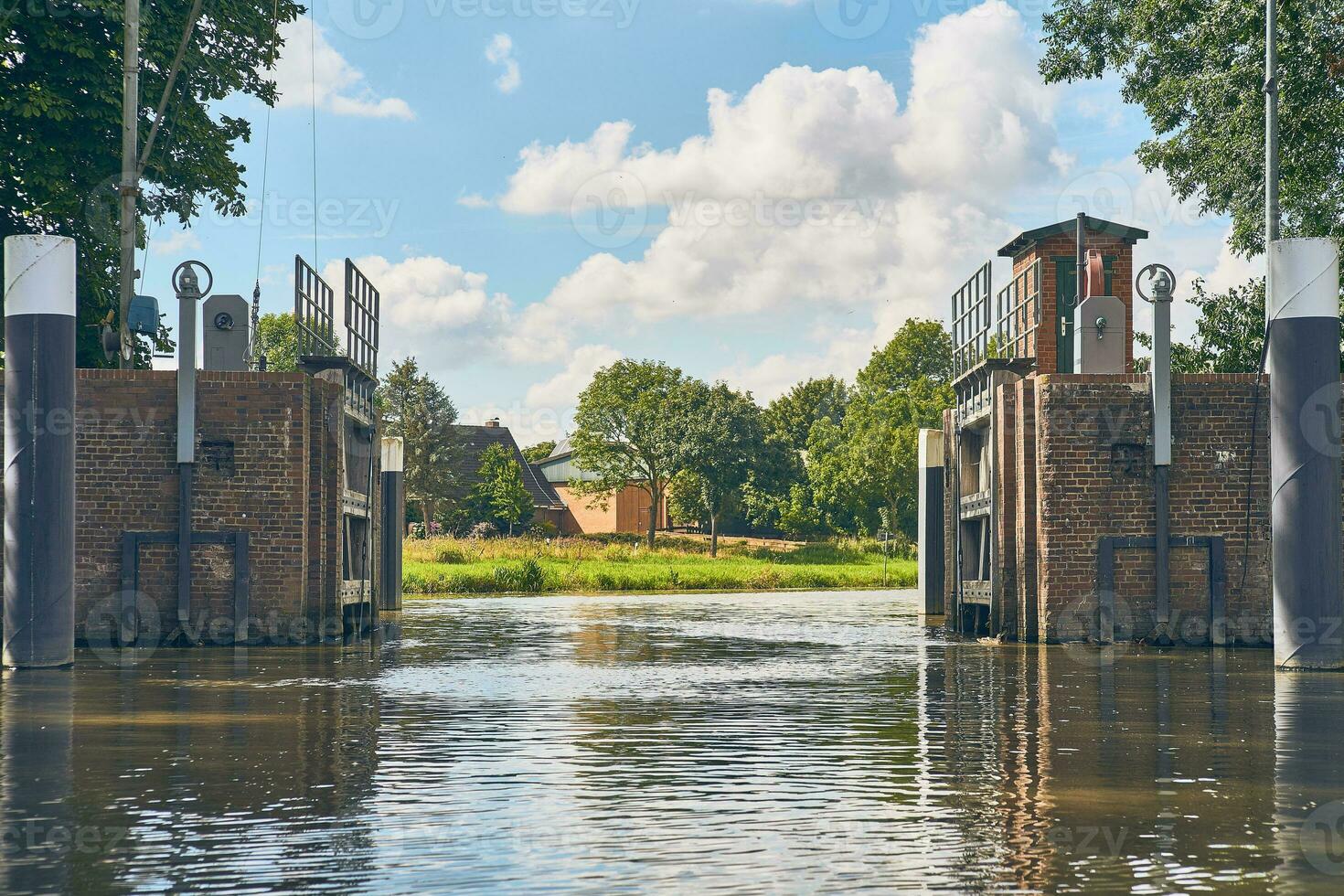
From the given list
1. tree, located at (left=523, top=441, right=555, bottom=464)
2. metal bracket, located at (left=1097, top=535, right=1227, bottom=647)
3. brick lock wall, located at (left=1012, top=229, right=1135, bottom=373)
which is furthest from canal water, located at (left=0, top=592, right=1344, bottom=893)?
tree, located at (left=523, top=441, right=555, bottom=464)

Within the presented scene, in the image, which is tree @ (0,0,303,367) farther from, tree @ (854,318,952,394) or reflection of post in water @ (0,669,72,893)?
tree @ (854,318,952,394)

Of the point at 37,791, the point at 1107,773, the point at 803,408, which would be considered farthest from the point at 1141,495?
the point at 803,408

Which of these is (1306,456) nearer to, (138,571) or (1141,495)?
(1141,495)

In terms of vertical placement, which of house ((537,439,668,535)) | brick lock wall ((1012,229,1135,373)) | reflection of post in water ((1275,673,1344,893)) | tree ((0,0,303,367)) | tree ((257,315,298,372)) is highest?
tree ((257,315,298,372))

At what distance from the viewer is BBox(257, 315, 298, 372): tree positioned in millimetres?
76500

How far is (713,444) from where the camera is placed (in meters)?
67.9

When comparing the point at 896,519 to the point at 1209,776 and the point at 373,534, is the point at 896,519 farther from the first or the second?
the point at 1209,776

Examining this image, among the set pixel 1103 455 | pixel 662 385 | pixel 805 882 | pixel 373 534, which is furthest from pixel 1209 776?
pixel 662 385

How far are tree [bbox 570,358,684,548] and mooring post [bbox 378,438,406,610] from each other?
40997mm

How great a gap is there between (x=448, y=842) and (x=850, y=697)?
655 cm

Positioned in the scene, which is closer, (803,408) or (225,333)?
(225,333)

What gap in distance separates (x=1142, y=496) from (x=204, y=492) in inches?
448

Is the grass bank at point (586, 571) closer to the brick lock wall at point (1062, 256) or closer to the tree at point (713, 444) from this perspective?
the tree at point (713, 444)

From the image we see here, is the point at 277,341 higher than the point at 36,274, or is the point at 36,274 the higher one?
the point at 277,341
